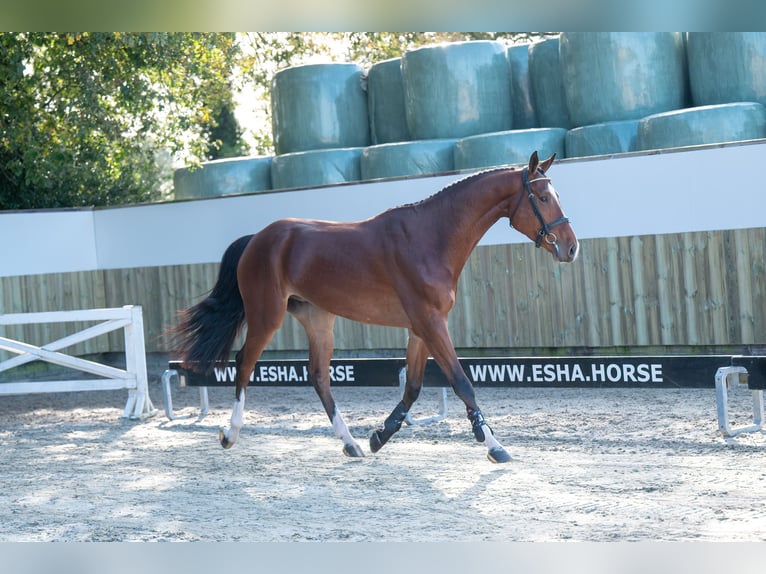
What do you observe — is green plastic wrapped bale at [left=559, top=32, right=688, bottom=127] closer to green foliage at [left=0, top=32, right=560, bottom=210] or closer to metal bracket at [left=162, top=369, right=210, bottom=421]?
green foliage at [left=0, top=32, right=560, bottom=210]

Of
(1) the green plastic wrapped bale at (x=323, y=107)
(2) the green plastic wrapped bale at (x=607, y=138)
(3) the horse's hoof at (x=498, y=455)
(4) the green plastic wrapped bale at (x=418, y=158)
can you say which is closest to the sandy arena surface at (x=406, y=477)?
(3) the horse's hoof at (x=498, y=455)

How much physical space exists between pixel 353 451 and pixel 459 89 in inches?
212

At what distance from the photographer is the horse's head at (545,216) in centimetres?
548

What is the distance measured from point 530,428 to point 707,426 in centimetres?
115

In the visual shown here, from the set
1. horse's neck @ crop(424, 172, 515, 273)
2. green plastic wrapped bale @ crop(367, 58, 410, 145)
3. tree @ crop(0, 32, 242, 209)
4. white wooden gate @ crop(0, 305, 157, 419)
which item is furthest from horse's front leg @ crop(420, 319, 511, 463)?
green plastic wrapped bale @ crop(367, 58, 410, 145)

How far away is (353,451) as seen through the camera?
6.09m

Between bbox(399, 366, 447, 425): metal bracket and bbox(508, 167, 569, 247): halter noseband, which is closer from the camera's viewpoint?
bbox(508, 167, 569, 247): halter noseband

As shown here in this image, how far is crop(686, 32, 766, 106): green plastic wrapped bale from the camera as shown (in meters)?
9.11

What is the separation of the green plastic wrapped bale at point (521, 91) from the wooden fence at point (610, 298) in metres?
2.02

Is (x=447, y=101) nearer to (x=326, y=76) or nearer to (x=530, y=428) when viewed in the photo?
(x=326, y=76)

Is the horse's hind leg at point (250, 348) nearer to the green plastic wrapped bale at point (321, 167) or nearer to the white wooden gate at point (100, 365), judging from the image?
the white wooden gate at point (100, 365)

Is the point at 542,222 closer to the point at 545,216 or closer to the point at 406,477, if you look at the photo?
the point at 545,216

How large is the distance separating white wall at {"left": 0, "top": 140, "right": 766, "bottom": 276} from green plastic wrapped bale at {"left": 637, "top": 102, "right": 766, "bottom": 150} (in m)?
0.41
